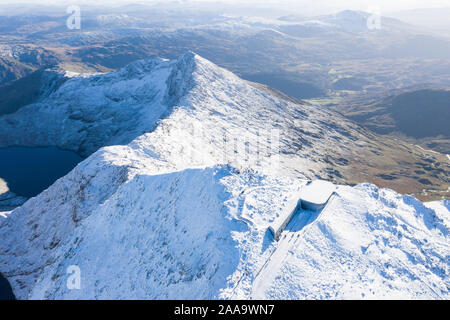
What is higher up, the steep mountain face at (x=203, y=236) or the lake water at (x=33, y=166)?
the steep mountain face at (x=203, y=236)

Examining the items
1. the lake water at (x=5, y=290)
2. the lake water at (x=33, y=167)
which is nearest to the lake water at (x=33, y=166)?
the lake water at (x=33, y=167)

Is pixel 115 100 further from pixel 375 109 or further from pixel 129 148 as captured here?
pixel 375 109

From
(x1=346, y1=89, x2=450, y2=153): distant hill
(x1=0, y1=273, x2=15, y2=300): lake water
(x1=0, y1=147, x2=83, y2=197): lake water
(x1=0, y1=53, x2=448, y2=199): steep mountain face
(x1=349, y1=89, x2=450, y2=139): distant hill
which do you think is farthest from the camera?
(x1=349, y1=89, x2=450, y2=139): distant hill

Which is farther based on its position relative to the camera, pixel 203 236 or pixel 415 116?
pixel 415 116

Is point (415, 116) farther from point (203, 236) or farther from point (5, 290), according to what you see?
point (5, 290)

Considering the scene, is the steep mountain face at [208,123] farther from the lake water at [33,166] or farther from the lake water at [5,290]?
the lake water at [5,290]

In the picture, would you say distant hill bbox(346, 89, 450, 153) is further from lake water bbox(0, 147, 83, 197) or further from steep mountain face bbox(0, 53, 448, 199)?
lake water bbox(0, 147, 83, 197)
